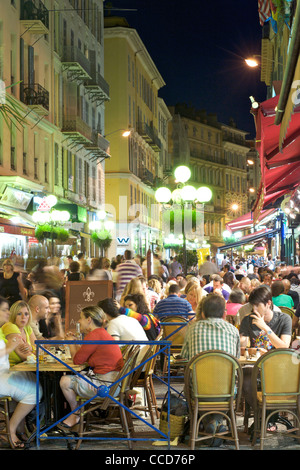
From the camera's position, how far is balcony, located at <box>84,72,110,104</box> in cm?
4638

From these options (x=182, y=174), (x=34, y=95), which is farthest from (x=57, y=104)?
(x=182, y=174)

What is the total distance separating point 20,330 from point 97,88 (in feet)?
129

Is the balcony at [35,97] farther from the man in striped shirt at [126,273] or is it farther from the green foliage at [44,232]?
the man in striped shirt at [126,273]

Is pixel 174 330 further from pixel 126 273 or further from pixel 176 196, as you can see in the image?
pixel 176 196

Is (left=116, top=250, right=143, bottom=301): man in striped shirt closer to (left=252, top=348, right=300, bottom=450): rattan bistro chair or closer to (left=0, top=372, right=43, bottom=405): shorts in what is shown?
(left=0, top=372, right=43, bottom=405): shorts

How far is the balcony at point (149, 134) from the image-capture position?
2569 inches

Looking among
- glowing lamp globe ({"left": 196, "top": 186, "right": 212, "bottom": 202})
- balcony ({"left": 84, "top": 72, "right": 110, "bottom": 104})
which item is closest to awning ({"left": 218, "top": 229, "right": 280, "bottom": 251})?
glowing lamp globe ({"left": 196, "top": 186, "right": 212, "bottom": 202})

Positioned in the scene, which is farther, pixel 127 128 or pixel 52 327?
pixel 127 128

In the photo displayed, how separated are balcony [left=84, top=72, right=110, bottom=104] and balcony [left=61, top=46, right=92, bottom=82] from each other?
2.35m

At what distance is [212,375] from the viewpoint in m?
7.68

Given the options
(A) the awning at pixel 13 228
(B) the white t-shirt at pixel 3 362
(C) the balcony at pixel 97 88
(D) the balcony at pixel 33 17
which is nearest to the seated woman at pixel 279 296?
(B) the white t-shirt at pixel 3 362

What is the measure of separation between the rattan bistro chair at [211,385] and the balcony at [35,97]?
2622cm
